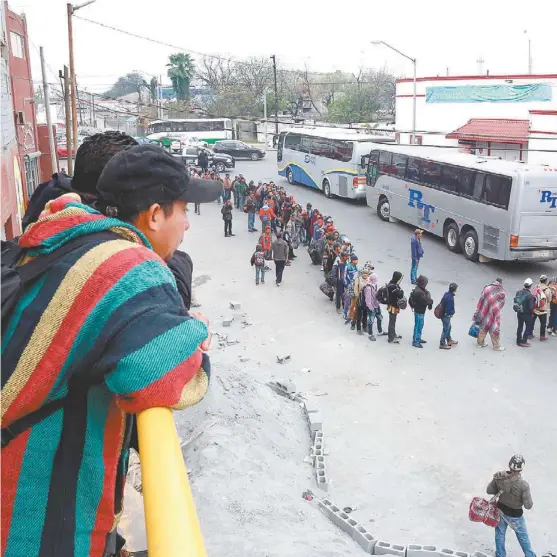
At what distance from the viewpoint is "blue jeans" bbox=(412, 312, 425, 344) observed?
11953 mm

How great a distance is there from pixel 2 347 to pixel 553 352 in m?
12.2

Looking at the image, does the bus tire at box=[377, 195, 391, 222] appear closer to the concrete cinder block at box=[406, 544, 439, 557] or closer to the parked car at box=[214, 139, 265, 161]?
the concrete cinder block at box=[406, 544, 439, 557]

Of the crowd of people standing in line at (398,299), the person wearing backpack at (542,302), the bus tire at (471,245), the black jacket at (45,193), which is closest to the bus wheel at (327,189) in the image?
the bus tire at (471,245)

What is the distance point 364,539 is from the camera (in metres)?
6.49

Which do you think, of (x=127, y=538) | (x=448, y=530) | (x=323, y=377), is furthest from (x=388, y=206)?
(x=127, y=538)

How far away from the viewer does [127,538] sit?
6.50 feet

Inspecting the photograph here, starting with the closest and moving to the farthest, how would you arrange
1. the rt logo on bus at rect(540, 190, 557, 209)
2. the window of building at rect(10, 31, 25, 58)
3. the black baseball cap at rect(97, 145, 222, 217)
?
the black baseball cap at rect(97, 145, 222, 217) < the rt logo on bus at rect(540, 190, 557, 209) < the window of building at rect(10, 31, 25, 58)

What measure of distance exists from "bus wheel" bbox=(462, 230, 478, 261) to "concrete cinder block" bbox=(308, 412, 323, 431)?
32.7 ft

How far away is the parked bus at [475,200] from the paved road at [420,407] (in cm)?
97

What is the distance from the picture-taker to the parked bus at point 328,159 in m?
25.2

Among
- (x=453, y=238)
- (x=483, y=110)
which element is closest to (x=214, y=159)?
(x=483, y=110)

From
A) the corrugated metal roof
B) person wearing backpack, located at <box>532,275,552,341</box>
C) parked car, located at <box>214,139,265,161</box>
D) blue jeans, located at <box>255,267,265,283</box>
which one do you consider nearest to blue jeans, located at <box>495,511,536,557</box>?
person wearing backpack, located at <box>532,275,552,341</box>

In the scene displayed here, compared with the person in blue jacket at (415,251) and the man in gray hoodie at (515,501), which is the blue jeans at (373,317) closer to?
the person in blue jacket at (415,251)

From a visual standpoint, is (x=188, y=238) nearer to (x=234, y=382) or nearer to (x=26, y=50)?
(x=26, y=50)
